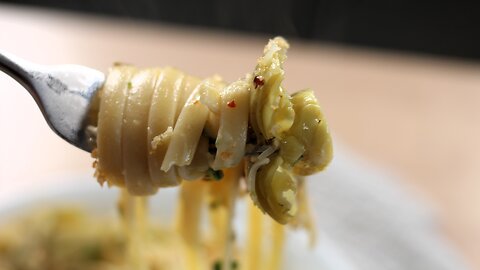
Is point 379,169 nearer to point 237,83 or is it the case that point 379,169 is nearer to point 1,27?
point 237,83

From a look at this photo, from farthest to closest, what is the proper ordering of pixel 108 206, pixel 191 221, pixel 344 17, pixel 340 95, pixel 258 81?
pixel 344 17
pixel 340 95
pixel 108 206
pixel 191 221
pixel 258 81

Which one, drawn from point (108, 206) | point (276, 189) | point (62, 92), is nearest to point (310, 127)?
point (276, 189)

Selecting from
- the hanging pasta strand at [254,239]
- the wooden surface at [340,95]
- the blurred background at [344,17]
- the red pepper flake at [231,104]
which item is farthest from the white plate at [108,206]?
the blurred background at [344,17]

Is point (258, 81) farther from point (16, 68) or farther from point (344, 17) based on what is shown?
point (344, 17)

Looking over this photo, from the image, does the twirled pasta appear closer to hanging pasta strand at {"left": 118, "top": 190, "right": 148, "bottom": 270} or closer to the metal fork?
the metal fork

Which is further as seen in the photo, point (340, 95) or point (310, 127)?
point (340, 95)

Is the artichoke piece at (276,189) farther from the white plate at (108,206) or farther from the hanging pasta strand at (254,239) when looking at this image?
the white plate at (108,206)

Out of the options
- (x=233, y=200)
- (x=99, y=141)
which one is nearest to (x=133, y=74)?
(x=99, y=141)
